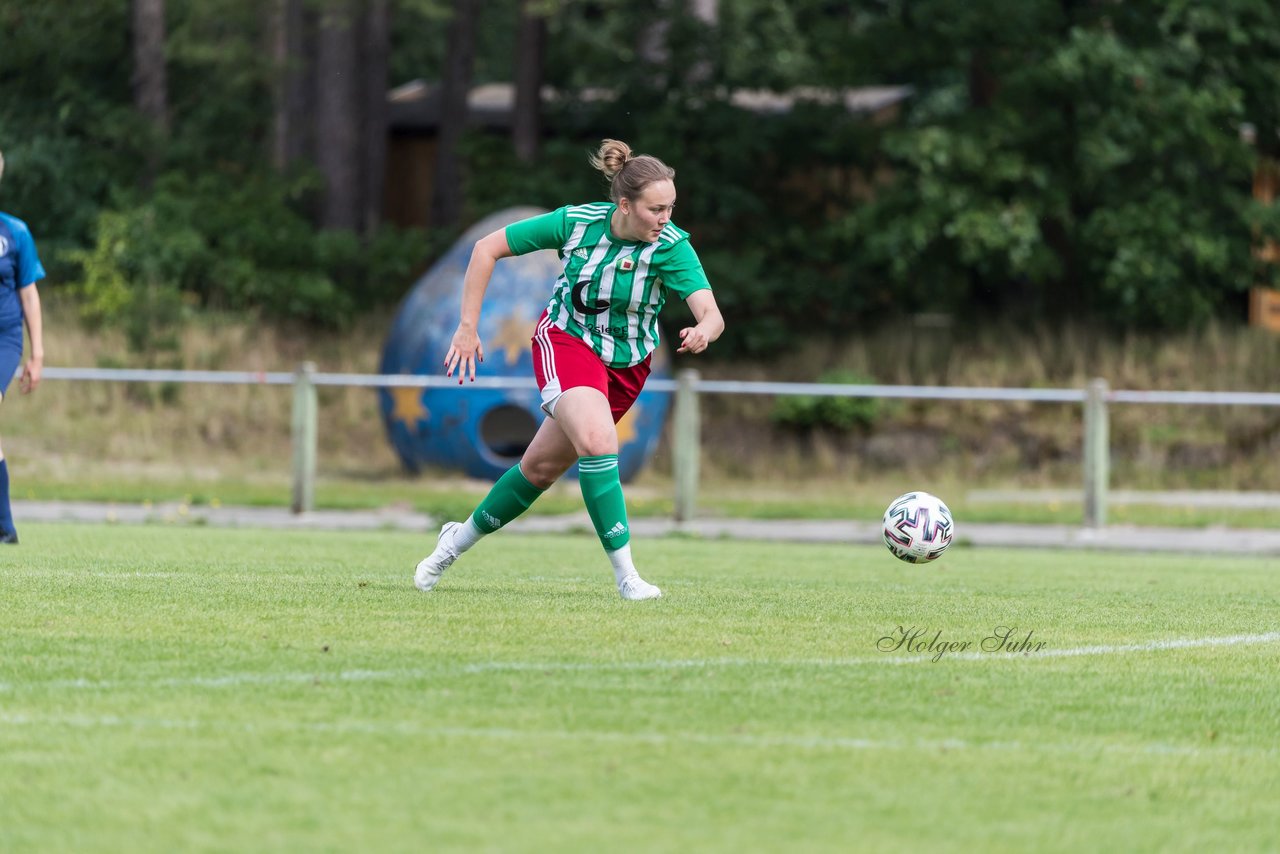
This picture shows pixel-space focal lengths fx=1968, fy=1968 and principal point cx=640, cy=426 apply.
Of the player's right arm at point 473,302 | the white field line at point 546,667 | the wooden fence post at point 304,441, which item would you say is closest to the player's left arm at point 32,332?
the player's right arm at point 473,302

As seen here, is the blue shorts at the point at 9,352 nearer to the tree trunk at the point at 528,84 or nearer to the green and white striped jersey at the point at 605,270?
the green and white striped jersey at the point at 605,270

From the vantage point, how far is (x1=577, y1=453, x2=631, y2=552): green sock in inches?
307

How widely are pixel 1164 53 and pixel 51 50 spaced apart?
1604cm

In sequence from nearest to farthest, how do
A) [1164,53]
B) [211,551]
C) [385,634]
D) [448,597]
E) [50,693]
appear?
1. [50,693]
2. [385,634]
3. [448,597]
4. [211,551]
5. [1164,53]

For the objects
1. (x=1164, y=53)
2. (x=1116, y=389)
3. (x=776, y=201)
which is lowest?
(x=1116, y=389)

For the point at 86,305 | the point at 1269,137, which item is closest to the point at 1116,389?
the point at 1269,137

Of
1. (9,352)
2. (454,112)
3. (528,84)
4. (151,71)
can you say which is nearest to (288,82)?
(454,112)

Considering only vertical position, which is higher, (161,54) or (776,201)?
(161,54)

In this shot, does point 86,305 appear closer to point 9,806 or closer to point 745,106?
point 745,106

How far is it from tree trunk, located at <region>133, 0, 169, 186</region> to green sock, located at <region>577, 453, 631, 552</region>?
2257cm

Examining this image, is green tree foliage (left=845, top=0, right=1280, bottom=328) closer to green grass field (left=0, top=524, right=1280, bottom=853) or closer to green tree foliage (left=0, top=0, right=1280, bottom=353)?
green tree foliage (left=0, top=0, right=1280, bottom=353)

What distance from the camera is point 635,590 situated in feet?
26.0

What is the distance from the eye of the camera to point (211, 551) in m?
10.8

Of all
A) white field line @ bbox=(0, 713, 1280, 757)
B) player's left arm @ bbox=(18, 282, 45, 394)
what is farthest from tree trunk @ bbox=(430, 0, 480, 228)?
white field line @ bbox=(0, 713, 1280, 757)
